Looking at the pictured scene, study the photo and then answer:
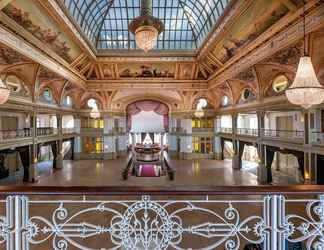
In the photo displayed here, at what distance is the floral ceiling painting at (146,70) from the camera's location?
15930 mm

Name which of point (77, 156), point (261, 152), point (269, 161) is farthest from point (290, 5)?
point (77, 156)

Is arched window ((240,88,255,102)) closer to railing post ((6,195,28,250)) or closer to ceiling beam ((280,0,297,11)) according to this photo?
ceiling beam ((280,0,297,11))

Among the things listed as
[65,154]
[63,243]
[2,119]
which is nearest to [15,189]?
[63,243]

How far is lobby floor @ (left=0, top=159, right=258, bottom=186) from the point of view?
11.2m

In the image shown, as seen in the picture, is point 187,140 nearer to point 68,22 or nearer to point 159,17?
point 159,17

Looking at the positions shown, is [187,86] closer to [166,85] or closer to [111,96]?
[166,85]

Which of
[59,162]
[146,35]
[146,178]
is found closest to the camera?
[146,35]

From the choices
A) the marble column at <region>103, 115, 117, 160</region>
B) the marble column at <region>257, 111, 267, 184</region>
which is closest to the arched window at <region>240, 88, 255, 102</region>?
the marble column at <region>257, 111, 267, 184</region>

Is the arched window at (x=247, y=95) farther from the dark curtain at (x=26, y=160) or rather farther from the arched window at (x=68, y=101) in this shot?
the arched window at (x=68, y=101)

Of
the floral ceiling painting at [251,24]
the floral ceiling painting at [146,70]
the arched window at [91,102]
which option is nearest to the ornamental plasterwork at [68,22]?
the floral ceiling painting at [146,70]

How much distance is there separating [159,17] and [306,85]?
12.2m

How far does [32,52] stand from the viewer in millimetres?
8672

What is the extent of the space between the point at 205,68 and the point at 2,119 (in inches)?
553

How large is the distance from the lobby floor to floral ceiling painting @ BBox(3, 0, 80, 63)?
716 centimetres
